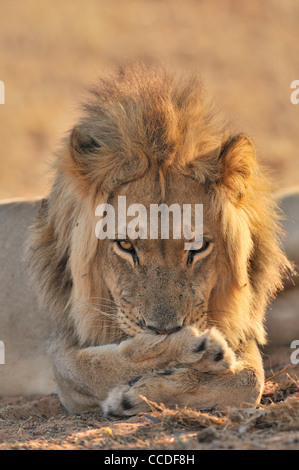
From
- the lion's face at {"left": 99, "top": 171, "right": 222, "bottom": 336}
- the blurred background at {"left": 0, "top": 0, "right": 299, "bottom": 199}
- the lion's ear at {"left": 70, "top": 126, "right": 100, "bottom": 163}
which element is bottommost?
the lion's face at {"left": 99, "top": 171, "right": 222, "bottom": 336}

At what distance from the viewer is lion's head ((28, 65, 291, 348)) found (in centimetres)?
339

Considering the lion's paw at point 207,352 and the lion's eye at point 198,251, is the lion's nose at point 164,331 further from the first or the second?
the lion's eye at point 198,251

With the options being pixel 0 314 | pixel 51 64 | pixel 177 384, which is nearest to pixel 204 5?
pixel 51 64

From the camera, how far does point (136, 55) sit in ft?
42.0

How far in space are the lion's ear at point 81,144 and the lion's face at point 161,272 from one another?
0.92ft

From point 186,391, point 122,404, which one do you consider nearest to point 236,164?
point 186,391

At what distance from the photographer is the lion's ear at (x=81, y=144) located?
11.9 ft

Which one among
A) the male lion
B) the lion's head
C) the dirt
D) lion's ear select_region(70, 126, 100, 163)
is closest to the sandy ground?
the dirt

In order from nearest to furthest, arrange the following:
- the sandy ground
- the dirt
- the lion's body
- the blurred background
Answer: the dirt < the sandy ground < the lion's body < the blurred background

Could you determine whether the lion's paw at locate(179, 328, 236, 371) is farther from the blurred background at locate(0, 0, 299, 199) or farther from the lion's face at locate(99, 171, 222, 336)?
the blurred background at locate(0, 0, 299, 199)

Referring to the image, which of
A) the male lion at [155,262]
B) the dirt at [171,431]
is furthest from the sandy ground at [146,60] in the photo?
the male lion at [155,262]

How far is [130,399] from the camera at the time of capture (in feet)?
11.1

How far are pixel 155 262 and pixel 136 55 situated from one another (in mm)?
9980
